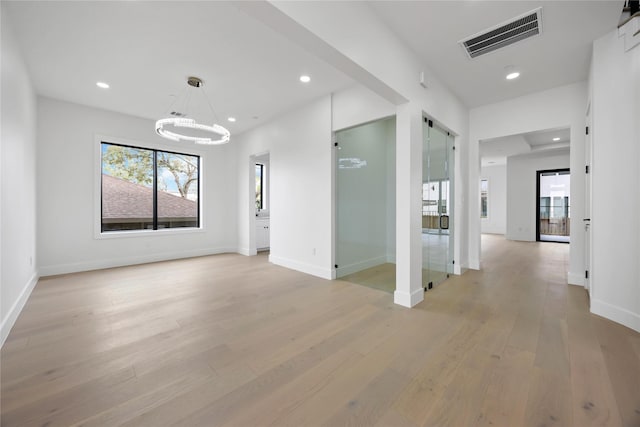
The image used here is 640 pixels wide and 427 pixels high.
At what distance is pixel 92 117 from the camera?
481cm

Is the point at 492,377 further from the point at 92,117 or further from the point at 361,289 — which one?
the point at 92,117

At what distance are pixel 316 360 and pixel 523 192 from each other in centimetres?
1002

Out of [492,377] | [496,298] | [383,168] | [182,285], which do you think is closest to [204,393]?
[492,377]

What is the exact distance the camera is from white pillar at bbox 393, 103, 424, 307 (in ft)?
9.71

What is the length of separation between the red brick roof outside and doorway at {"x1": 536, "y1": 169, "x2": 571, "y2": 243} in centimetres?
1114

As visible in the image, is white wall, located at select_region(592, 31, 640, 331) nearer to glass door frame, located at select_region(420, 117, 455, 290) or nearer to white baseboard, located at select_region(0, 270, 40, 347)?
glass door frame, located at select_region(420, 117, 455, 290)

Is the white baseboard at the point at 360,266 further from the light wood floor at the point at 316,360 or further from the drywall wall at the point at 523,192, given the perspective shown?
the drywall wall at the point at 523,192

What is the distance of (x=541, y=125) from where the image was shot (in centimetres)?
407

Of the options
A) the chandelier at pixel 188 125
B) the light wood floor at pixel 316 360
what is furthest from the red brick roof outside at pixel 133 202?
the light wood floor at pixel 316 360

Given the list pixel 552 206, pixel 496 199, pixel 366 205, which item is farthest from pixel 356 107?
pixel 496 199

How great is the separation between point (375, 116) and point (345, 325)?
2.82 metres

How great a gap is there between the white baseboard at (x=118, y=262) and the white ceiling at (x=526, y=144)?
7437mm

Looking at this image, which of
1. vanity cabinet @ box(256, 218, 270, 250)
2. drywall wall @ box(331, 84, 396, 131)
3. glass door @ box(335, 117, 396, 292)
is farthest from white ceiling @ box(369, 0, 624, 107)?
vanity cabinet @ box(256, 218, 270, 250)

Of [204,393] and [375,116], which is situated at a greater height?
[375,116]
